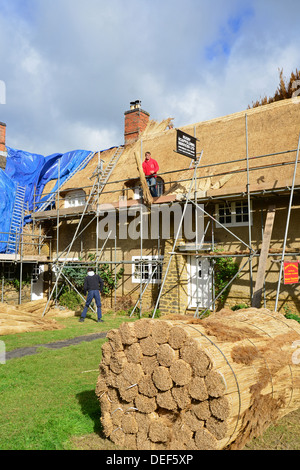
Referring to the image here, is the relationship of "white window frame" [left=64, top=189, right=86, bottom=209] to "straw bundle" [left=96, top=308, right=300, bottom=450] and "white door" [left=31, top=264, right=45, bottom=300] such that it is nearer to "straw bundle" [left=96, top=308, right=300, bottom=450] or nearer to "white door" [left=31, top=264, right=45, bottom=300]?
"white door" [left=31, top=264, right=45, bottom=300]

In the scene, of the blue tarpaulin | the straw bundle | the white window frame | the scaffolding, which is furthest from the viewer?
the blue tarpaulin

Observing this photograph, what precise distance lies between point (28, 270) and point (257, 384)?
47.5ft

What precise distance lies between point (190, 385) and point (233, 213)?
8865mm

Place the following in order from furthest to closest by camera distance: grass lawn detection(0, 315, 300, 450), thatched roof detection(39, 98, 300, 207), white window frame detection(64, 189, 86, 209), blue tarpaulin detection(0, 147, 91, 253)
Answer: blue tarpaulin detection(0, 147, 91, 253), white window frame detection(64, 189, 86, 209), thatched roof detection(39, 98, 300, 207), grass lawn detection(0, 315, 300, 450)

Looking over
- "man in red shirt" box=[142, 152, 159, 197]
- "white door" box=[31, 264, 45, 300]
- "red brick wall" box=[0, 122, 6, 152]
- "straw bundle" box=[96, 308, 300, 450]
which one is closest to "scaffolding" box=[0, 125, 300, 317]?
"man in red shirt" box=[142, 152, 159, 197]

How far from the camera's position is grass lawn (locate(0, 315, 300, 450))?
422 centimetres

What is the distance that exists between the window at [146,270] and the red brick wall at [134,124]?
6.67m

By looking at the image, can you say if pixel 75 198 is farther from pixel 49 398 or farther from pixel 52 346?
pixel 49 398

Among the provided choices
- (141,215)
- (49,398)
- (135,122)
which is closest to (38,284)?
(141,215)

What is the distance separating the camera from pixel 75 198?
56.7 ft

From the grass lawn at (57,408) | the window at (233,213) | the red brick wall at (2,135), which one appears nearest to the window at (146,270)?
the window at (233,213)

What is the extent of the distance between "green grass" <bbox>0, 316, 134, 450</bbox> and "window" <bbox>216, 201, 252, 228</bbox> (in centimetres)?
592

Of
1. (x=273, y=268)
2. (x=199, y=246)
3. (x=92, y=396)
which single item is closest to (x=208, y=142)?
(x=199, y=246)

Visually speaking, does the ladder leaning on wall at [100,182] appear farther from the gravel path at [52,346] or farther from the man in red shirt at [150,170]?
the gravel path at [52,346]
